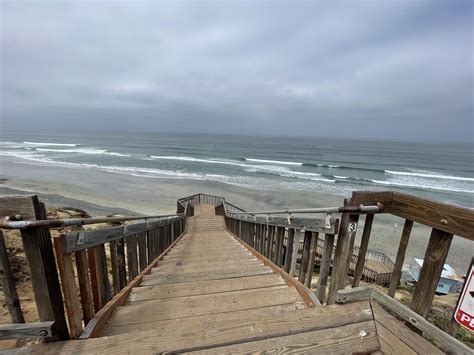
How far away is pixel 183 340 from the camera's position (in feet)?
5.05

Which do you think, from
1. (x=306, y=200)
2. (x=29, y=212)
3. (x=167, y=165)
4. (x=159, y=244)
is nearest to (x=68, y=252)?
(x=29, y=212)

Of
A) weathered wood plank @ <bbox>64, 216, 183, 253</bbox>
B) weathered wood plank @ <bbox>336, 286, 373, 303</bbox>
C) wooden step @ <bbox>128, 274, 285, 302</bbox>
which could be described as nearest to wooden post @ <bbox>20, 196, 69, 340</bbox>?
weathered wood plank @ <bbox>64, 216, 183, 253</bbox>

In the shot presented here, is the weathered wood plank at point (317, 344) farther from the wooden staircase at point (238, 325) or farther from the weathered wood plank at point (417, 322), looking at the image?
the weathered wood plank at point (417, 322)

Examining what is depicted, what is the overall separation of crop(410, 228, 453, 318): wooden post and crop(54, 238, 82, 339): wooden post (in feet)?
7.91

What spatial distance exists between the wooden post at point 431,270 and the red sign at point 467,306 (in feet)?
0.53

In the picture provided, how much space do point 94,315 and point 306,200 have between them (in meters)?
24.5

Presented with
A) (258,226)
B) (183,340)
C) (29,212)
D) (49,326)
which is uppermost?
(29,212)

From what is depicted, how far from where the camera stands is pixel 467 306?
1436 mm

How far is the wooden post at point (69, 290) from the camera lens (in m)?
1.58

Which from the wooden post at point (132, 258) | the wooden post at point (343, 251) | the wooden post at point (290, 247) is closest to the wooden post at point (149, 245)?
the wooden post at point (132, 258)

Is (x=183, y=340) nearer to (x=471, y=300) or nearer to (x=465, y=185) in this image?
(x=471, y=300)

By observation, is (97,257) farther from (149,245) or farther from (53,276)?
(149,245)

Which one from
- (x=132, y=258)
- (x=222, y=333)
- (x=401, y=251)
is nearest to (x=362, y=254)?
(x=401, y=251)

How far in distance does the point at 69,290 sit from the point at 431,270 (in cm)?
257
